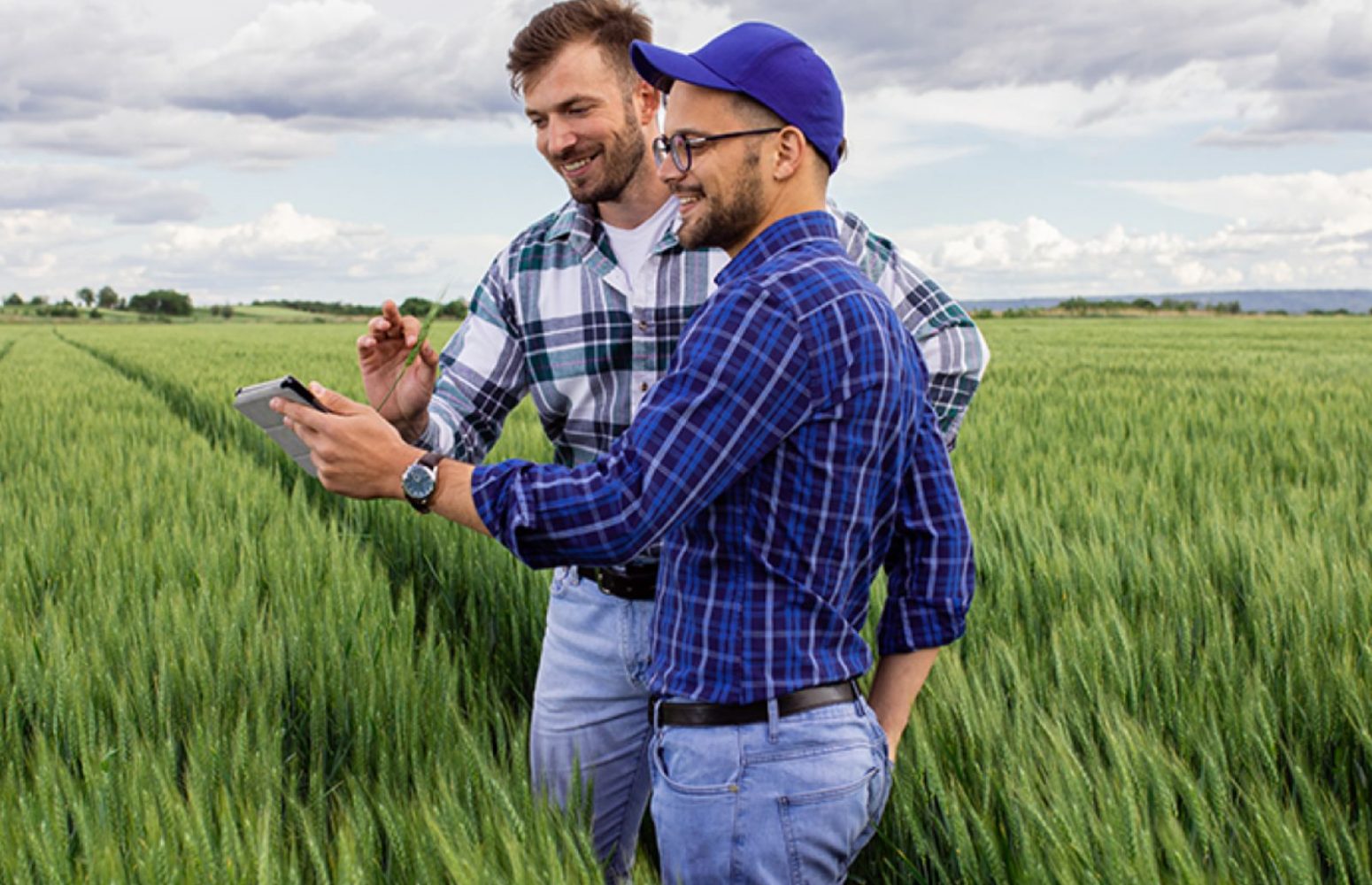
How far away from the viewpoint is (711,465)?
1178mm

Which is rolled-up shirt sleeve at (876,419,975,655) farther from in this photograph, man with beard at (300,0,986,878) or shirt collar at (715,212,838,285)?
man with beard at (300,0,986,878)

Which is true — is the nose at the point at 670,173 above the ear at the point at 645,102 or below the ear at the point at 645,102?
below

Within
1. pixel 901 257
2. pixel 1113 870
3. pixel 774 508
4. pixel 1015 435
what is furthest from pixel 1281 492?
pixel 774 508

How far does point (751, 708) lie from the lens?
128 cm

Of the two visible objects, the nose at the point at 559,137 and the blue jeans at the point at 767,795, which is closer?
the blue jeans at the point at 767,795

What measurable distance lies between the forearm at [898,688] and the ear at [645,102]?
42.7 inches

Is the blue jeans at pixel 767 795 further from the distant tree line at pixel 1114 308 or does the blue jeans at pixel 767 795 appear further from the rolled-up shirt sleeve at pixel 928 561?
the distant tree line at pixel 1114 308

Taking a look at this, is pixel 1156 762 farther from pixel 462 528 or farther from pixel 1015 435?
pixel 1015 435

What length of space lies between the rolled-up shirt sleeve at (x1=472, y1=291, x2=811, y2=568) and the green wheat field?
0.36 m

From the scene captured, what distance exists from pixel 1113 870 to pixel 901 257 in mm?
1086

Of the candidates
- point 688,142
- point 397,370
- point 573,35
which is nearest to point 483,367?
point 397,370

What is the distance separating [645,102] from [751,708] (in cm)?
121

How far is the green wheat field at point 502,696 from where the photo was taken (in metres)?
1.42

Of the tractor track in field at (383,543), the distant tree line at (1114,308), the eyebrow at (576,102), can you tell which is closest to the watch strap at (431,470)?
the eyebrow at (576,102)
